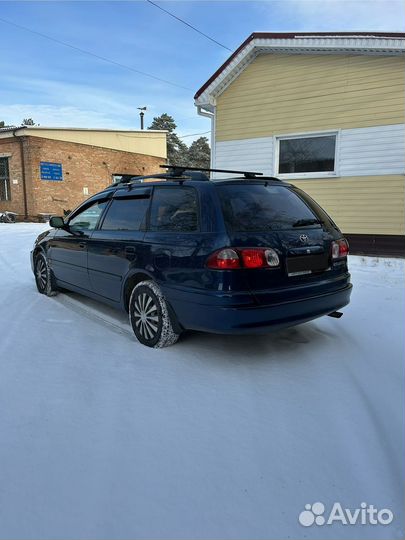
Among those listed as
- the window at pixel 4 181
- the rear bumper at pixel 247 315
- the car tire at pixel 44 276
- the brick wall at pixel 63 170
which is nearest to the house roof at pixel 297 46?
the car tire at pixel 44 276

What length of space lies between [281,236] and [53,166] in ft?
68.6

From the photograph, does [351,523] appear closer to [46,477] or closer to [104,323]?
[46,477]

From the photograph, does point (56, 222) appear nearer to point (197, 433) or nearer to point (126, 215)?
point (126, 215)

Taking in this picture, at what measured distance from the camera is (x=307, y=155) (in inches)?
367

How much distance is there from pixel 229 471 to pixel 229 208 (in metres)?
1.90

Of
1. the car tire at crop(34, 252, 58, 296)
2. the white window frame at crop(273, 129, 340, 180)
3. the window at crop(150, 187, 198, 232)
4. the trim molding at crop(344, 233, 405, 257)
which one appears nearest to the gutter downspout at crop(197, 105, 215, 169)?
the white window frame at crop(273, 129, 340, 180)

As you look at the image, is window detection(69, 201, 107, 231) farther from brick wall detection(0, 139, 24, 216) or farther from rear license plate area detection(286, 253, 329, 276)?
brick wall detection(0, 139, 24, 216)

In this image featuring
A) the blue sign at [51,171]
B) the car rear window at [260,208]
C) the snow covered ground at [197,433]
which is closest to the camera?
the snow covered ground at [197,433]

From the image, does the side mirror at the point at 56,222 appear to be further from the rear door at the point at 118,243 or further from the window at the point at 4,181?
the window at the point at 4,181

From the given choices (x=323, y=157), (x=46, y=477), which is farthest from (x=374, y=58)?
(x=46, y=477)

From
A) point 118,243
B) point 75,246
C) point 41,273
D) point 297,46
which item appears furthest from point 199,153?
point 118,243

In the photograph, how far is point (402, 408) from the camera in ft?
8.67

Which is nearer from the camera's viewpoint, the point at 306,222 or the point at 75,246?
the point at 306,222

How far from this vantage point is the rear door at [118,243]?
3830 millimetres
